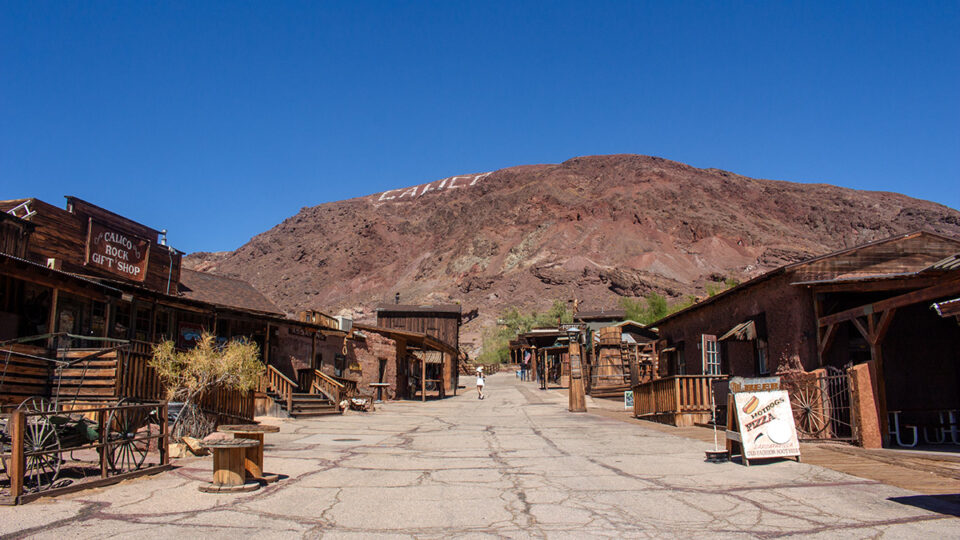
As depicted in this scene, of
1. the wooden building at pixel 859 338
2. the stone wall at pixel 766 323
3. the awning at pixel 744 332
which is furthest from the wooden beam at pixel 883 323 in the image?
the awning at pixel 744 332

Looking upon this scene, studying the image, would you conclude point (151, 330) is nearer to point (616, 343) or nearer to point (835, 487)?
point (835, 487)

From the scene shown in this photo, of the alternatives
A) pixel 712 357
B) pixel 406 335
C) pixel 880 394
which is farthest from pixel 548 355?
pixel 880 394

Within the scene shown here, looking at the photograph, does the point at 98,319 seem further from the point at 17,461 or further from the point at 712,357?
the point at 712,357

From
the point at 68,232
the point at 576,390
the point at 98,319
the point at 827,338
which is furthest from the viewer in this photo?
the point at 576,390

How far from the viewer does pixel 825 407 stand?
11.8 m

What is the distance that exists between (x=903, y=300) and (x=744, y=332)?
5455mm

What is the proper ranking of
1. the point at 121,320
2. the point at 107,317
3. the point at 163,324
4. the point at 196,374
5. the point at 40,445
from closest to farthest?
the point at 40,445, the point at 196,374, the point at 107,317, the point at 121,320, the point at 163,324

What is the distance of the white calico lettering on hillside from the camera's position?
552 feet

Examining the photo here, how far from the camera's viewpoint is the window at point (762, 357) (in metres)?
14.9

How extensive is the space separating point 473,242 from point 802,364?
100168mm

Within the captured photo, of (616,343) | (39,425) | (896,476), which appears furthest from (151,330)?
(616,343)

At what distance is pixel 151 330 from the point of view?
52.9ft

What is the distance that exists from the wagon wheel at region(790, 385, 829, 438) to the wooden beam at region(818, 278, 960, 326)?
1367mm

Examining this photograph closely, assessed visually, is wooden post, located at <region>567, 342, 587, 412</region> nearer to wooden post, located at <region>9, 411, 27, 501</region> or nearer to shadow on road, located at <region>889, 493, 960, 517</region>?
shadow on road, located at <region>889, 493, 960, 517</region>
